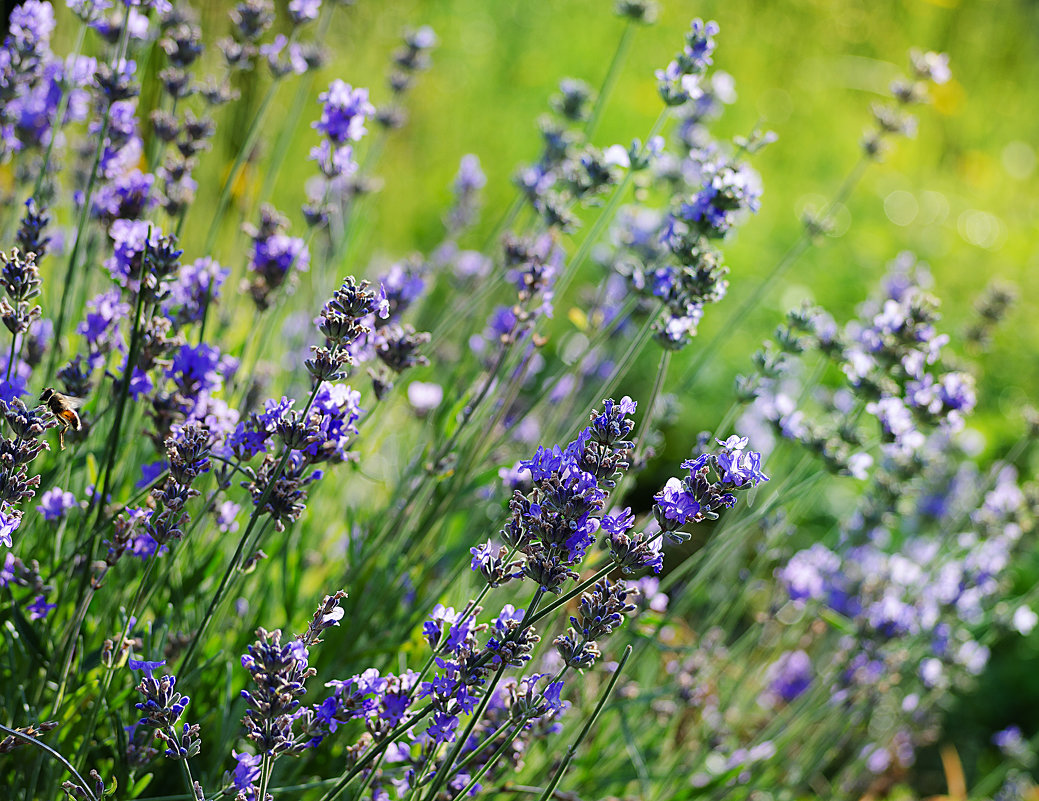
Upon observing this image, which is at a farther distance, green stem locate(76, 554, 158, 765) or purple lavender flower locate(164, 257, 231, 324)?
purple lavender flower locate(164, 257, 231, 324)

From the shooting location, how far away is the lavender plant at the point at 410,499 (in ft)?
4.42

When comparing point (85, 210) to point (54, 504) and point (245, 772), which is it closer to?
point (54, 504)

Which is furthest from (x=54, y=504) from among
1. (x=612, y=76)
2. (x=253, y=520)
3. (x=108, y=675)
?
(x=612, y=76)

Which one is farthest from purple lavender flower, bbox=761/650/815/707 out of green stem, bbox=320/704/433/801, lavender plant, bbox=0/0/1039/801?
green stem, bbox=320/704/433/801

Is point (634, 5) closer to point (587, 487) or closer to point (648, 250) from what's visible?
point (648, 250)

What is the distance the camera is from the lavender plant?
53.0 inches

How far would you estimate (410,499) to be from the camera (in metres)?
2.03

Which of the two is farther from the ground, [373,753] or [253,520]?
[253,520]

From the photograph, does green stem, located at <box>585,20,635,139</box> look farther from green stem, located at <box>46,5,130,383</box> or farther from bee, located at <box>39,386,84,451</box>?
bee, located at <box>39,386,84,451</box>

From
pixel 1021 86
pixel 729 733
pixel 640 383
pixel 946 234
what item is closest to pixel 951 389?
pixel 729 733

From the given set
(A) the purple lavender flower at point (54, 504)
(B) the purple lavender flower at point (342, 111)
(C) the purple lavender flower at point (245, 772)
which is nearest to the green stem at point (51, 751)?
(C) the purple lavender flower at point (245, 772)

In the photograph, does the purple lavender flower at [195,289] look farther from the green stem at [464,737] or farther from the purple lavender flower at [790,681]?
the purple lavender flower at [790,681]

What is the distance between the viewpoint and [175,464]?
4.49 ft

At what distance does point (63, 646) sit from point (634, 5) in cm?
203
